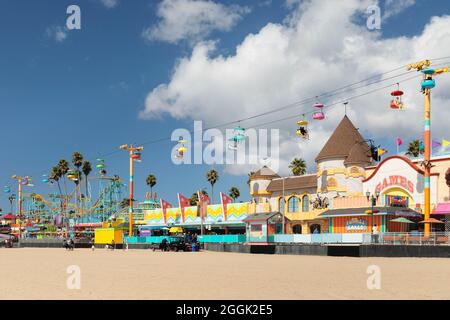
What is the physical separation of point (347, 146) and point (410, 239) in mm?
23812

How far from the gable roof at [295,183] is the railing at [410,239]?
74.6 feet

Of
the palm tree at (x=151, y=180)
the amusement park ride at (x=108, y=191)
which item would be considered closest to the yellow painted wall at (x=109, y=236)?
the amusement park ride at (x=108, y=191)

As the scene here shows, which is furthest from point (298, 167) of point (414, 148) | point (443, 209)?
point (443, 209)

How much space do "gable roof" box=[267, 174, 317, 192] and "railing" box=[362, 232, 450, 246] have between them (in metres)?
22.7

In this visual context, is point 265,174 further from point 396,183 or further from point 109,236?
point 396,183

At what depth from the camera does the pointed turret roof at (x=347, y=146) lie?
59219 mm

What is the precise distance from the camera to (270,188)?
70.2m

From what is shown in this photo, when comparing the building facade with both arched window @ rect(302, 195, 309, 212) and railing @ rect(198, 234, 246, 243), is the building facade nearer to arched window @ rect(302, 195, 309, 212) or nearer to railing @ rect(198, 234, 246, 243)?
arched window @ rect(302, 195, 309, 212)

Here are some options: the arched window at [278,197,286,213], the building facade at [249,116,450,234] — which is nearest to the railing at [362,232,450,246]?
the building facade at [249,116,450,234]

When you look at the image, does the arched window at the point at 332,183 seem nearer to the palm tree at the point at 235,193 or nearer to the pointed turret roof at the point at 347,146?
the pointed turret roof at the point at 347,146
